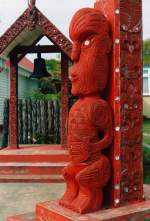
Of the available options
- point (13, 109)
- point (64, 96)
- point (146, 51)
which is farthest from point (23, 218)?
point (146, 51)

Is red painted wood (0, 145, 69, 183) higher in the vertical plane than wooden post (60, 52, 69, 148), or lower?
lower

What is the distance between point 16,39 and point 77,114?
4759mm

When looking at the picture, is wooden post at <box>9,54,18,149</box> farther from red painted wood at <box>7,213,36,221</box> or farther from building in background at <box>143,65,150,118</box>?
building in background at <box>143,65,150,118</box>

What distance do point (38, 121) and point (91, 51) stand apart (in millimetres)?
6363

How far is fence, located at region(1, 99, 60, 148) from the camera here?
33.1 feet

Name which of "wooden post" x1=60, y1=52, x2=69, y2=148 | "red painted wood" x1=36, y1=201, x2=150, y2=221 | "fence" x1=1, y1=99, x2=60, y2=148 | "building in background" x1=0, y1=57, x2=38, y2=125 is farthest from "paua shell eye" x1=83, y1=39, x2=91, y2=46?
"building in background" x1=0, y1=57, x2=38, y2=125

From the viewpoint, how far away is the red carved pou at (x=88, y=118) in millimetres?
3857

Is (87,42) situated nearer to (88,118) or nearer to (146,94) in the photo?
Answer: (88,118)

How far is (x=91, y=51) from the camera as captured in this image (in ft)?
13.1

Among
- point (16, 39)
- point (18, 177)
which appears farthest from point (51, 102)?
point (18, 177)

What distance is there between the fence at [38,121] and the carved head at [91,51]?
6.04m

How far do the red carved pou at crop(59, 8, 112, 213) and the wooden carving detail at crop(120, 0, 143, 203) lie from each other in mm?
154

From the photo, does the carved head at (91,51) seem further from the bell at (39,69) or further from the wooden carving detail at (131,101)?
the bell at (39,69)

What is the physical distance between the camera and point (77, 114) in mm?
3977
